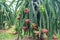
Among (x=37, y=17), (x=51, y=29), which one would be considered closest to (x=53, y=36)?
(x=51, y=29)

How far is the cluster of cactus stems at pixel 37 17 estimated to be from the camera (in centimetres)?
396

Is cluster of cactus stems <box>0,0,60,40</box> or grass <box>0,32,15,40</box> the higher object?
cluster of cactus stems <box>0,0,60,40</box>

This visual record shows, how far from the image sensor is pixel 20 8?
420cm

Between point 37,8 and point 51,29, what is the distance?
542mm

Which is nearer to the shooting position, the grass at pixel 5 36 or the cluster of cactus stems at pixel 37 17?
the cluster of cactus stems at pixel 37 17

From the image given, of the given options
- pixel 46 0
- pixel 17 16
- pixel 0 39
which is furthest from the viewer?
pixel 0 39

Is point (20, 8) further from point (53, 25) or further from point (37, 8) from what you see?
point (53, 25)

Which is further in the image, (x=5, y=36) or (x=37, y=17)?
(x=5, y=36)

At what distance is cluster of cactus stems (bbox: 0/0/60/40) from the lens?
3963 mm

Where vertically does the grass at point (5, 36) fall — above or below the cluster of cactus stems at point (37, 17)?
below

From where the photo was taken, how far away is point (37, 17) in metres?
4.23

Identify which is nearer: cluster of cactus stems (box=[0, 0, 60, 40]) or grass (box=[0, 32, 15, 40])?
cluster of cactus stems (box=[0, 0, 60, 40])

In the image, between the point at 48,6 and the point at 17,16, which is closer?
the point at 48,6

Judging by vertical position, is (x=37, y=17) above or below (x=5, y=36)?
above
